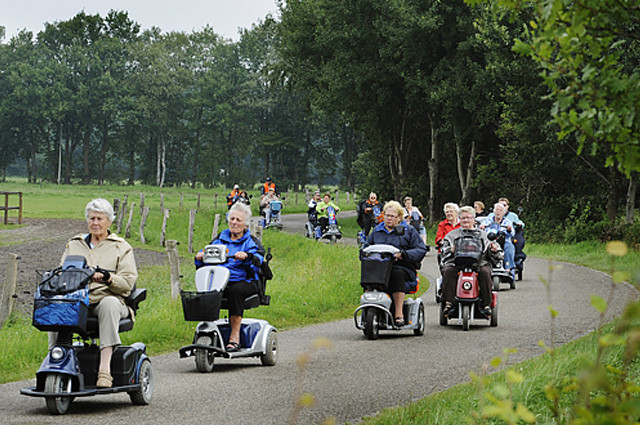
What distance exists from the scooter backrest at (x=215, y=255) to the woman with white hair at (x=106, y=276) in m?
1.96

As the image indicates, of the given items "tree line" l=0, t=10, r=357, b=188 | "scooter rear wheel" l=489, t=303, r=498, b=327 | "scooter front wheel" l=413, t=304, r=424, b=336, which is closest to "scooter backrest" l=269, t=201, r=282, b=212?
"scooter rear wheel" l=489, t=303, r=498, b=327

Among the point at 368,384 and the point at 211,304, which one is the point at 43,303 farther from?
the point at 368,384

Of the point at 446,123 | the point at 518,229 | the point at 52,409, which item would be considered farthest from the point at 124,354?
the point at 446,123

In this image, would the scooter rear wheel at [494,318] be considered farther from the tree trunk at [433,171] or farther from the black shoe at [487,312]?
the tree trunk at [433,171]

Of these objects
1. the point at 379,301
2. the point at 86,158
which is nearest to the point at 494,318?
the point at 379,301

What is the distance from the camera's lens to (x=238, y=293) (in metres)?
10.4

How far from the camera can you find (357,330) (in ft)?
46.1

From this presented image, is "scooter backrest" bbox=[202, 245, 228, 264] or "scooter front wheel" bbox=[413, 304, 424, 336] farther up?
"scooter backrest" bbox=[202, 245, 228, 264]

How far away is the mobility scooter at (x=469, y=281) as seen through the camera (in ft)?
45.6

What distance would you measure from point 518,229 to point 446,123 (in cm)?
1952

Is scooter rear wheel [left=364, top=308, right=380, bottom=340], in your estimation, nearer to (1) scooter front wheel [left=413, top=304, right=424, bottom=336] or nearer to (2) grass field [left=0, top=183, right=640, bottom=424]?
(1) scooter front wheel [left=413, top=304, right=424, bottom=336]

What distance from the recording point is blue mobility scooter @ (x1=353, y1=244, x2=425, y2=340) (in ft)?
41.9

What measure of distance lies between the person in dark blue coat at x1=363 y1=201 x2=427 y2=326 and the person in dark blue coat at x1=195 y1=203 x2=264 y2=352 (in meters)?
3.02

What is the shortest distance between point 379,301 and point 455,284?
5.59 ft
